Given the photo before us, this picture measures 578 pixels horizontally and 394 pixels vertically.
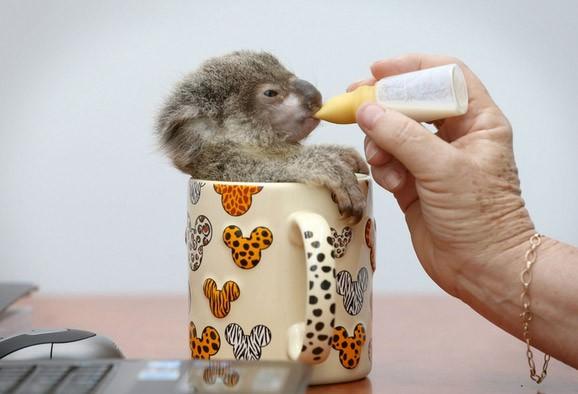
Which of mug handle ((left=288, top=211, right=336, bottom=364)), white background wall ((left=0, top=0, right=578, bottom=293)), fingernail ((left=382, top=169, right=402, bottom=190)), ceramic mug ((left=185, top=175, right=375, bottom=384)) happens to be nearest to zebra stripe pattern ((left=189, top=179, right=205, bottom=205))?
ceramic mug ((left=185, top=175, right=375, bottom=384))

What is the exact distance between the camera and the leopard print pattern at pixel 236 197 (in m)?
0.86

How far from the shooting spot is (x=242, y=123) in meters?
1.00

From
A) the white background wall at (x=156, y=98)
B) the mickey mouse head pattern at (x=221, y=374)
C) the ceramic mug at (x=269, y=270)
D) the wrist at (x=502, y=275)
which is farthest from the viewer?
the white background wall at (x=156, y=98)

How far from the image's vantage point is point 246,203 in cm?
86

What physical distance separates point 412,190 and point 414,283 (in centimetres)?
109

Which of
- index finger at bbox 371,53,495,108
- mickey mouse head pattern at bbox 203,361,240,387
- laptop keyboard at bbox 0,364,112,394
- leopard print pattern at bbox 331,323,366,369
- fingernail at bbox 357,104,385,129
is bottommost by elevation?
→ leopard print pattern at bbox 331,323,366,369

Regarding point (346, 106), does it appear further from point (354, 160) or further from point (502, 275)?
point (502, 275)

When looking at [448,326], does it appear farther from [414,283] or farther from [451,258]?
[414,283]

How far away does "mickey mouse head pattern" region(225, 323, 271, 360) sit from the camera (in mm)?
864

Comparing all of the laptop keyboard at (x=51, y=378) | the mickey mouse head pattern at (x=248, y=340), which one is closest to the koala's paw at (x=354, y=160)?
the mickey mouse head pattern at (x=248, y=340)

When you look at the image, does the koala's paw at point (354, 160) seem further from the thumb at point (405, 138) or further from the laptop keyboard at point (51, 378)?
the laptop keyboard at point (51, 378)

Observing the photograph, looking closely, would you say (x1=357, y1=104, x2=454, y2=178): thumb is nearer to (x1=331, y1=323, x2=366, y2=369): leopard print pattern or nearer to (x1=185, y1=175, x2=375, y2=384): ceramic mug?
(x1=185, y1=175, x2=375, y2=384): ceramic mug

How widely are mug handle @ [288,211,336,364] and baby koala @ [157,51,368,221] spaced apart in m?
0.11

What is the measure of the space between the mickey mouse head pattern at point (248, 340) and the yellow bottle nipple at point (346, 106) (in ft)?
0.79
